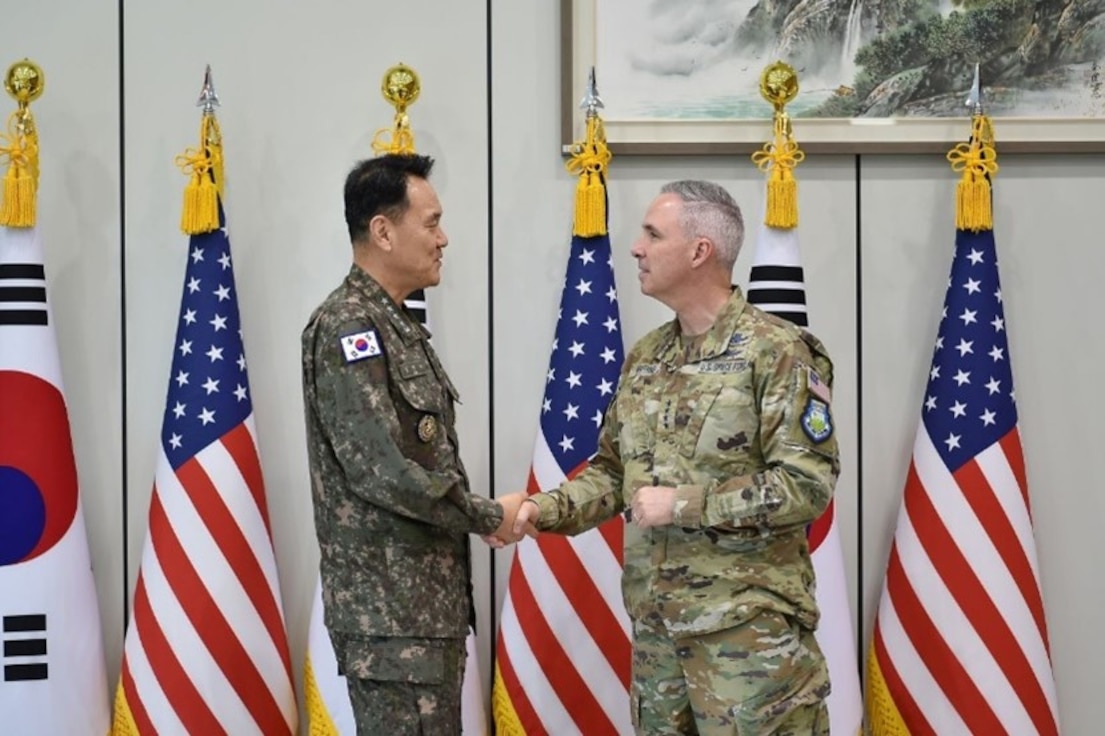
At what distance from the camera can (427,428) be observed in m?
2.37

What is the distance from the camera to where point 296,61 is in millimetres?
3496

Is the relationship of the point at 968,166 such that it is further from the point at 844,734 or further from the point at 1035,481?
the point at 844,734

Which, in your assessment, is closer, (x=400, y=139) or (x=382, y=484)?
(x=382, y=484)

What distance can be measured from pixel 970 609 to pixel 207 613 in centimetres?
181

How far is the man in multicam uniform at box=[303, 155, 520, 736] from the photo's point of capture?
2273mm

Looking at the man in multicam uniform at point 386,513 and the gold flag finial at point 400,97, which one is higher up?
the gold flag finial at point 400,97

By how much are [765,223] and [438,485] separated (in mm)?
1319

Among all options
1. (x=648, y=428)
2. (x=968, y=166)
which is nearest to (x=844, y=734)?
(x=648, y=428)

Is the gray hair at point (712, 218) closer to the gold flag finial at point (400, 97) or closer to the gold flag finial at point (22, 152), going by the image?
the gold flag finial at point (400, 97)

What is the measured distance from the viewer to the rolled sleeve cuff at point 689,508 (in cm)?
231

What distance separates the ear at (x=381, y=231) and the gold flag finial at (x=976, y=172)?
1553 millimetres

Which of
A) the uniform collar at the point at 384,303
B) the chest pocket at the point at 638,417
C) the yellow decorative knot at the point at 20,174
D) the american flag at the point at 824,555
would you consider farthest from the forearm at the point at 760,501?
the yellow decorative knot at the point at 20,174

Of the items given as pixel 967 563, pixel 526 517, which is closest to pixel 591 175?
pixel 526 517

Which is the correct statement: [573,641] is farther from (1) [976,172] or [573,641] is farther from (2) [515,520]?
(1) [976,172]
